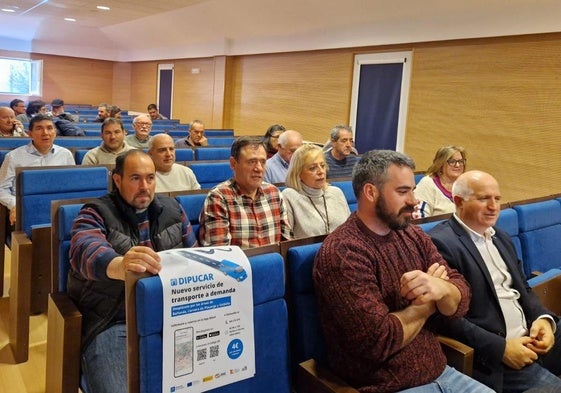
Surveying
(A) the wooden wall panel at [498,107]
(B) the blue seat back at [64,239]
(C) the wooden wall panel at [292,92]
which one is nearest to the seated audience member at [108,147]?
(B) the blue seat back at [64,239]

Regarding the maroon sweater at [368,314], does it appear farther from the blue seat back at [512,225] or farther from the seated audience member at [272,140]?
the seated audience member at [272,140]

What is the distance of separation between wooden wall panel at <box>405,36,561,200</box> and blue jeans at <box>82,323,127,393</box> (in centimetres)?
450

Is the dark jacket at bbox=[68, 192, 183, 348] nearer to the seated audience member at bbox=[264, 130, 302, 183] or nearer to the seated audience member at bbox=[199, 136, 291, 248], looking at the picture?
the seated audience member at bbox=[199, 136, 291, 248]

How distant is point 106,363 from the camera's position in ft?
5.23

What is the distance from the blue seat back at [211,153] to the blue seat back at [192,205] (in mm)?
2314

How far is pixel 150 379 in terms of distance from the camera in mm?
1248

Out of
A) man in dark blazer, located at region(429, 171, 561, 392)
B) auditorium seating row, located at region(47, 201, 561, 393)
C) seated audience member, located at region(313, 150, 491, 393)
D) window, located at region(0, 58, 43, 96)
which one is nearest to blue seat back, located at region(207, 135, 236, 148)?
man in dark blazer, located at region(429, 171, 561, 392)

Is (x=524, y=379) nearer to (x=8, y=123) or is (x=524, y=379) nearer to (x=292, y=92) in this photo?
(x=8, y=123)

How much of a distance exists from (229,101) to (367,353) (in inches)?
351

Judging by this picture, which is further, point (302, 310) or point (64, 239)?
point (64, 239)

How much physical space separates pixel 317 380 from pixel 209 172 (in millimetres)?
2619

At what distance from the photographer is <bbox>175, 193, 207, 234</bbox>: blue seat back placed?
8.28 ft

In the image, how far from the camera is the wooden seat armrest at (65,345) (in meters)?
1.62

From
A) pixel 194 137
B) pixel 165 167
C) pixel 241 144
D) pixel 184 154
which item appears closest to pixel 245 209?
pixel 241 144
